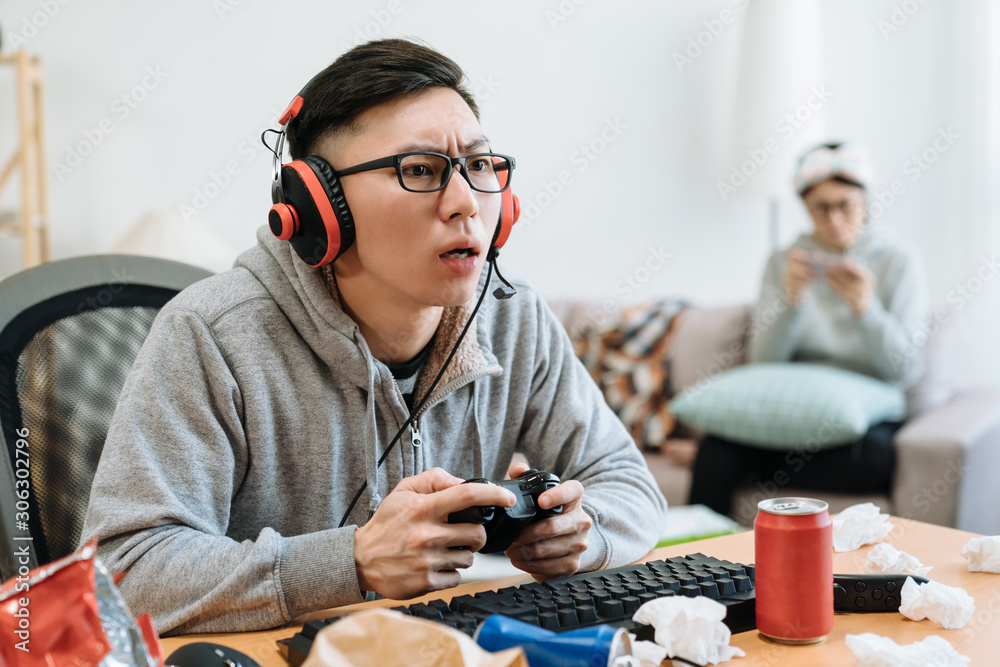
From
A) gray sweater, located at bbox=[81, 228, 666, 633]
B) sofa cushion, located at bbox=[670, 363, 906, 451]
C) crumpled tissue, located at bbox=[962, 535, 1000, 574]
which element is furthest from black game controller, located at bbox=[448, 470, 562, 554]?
sofa cushion, located at bbox=[670, 363, 906, 451]

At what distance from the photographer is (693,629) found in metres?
0.67

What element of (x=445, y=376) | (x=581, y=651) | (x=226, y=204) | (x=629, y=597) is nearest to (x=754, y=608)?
(x=629, y=597)

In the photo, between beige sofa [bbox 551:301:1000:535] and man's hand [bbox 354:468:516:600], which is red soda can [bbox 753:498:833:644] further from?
beige sofa [bbox 551:301:1000:535]

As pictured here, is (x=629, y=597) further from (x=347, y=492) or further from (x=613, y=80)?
(x=613, y=80)

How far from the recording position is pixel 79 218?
281 centimetres

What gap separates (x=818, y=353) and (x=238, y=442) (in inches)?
85.5

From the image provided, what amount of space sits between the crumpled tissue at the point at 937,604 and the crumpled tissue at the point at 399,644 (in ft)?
1.37

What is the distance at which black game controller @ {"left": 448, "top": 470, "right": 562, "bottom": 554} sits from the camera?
0.83 meters

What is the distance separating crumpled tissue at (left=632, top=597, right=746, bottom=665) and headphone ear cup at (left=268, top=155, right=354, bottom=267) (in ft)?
1.84

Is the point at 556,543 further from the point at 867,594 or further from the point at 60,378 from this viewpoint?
the point at 60,378

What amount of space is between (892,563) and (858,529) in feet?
0.33
